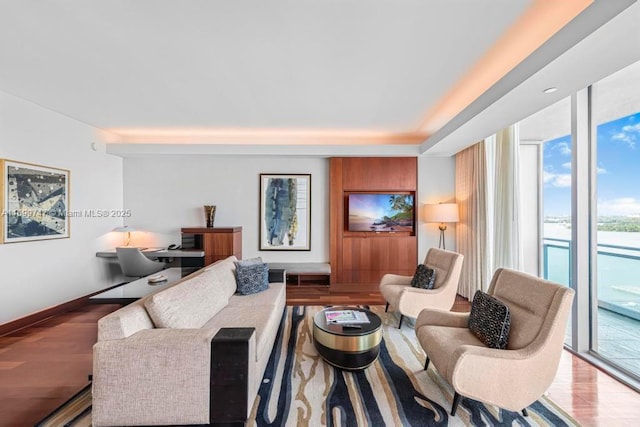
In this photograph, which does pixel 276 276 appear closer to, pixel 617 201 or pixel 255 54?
pixel 255 54

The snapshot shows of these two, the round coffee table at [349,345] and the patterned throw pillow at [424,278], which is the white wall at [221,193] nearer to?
the patterned throw pillow at [424,278]

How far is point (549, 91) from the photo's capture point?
88.4 inches

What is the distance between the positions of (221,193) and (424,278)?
3.68m

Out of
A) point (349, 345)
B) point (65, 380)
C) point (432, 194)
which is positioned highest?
point (432, 194)

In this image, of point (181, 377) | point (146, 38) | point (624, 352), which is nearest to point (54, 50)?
point (146, 38)

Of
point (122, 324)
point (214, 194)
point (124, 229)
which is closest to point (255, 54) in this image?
point (122, 324)

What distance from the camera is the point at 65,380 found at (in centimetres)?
215

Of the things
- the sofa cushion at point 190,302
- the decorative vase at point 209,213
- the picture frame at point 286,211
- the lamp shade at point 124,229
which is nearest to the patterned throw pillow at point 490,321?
the sofa cushion at point 190,302

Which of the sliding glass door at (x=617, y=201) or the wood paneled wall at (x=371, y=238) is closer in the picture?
the sliding glass door at (x=617, y=201)

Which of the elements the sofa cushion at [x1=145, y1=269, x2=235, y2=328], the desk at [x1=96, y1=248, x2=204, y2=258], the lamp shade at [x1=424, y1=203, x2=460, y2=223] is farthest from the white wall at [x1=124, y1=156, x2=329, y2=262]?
the sofa cushion at [x1=145, y1=269, x2=235, y2=328]

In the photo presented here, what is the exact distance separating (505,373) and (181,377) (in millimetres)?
1898

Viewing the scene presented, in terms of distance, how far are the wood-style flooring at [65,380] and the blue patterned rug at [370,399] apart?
0.29 m

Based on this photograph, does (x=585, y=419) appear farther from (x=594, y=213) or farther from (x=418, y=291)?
(x=594, y=213)

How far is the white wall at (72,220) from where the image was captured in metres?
3.07
